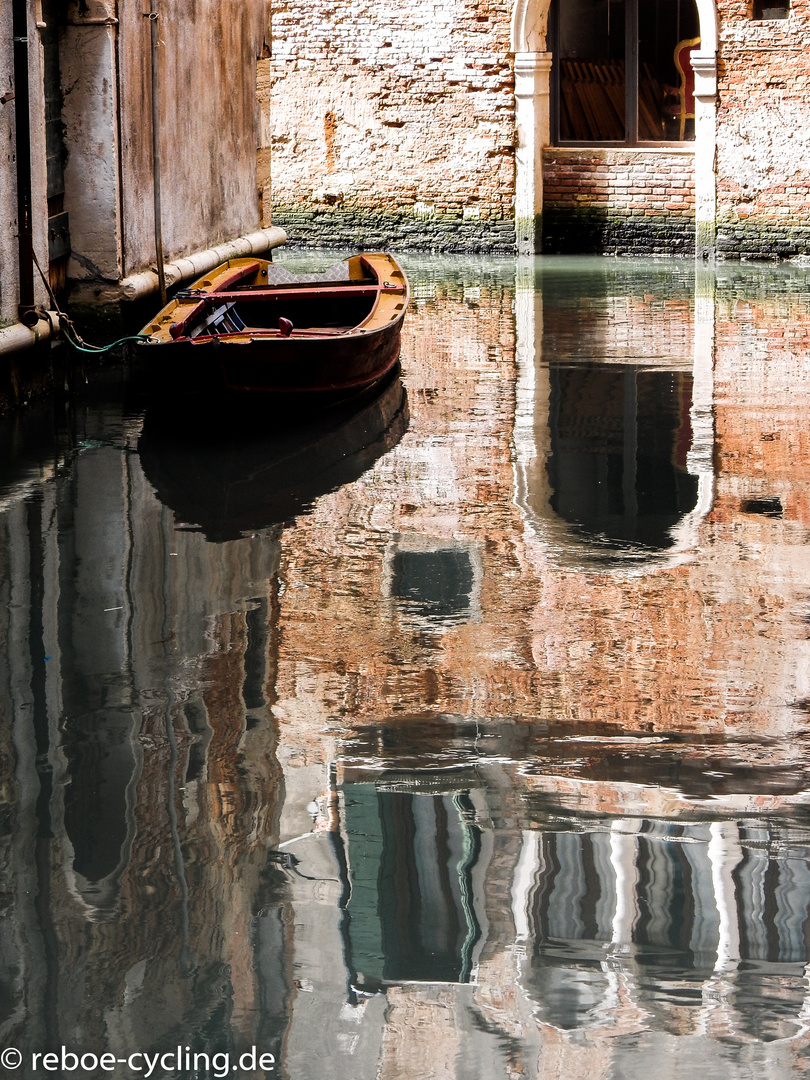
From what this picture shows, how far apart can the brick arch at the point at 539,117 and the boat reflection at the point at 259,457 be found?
260 inches

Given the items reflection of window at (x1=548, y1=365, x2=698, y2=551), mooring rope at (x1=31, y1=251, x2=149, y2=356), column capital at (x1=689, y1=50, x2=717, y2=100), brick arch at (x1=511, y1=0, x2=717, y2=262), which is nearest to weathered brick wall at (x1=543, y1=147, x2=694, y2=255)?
brick arch at (x1=511, y1=0, x2=717, y2=262)

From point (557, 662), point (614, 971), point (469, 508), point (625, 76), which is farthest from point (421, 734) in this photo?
point (625, 76)

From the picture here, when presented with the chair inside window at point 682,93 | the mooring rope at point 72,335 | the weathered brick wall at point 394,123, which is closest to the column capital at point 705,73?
the chair inside window at point 682,93

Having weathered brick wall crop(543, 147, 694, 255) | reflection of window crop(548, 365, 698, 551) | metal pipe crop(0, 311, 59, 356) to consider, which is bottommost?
reflection of window crop(548, 365, 698, 551)

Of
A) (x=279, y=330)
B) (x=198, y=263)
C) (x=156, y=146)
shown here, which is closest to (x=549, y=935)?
(x=279, y=330)

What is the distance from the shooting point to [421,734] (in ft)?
12.4

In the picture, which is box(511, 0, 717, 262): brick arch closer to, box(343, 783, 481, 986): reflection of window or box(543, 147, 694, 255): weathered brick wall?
box(543, 147, 694, 255): weathered brick wall

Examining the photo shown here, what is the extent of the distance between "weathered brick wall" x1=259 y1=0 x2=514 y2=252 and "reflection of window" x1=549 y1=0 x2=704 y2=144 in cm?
75

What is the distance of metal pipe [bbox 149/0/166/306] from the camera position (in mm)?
9203

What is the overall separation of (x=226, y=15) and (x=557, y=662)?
7.72m

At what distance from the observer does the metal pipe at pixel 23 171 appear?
7.56 metres

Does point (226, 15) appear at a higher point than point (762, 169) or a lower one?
higher

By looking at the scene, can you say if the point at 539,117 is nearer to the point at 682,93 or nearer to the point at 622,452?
the point at 682,93

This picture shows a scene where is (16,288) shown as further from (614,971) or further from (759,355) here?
(614,971)
